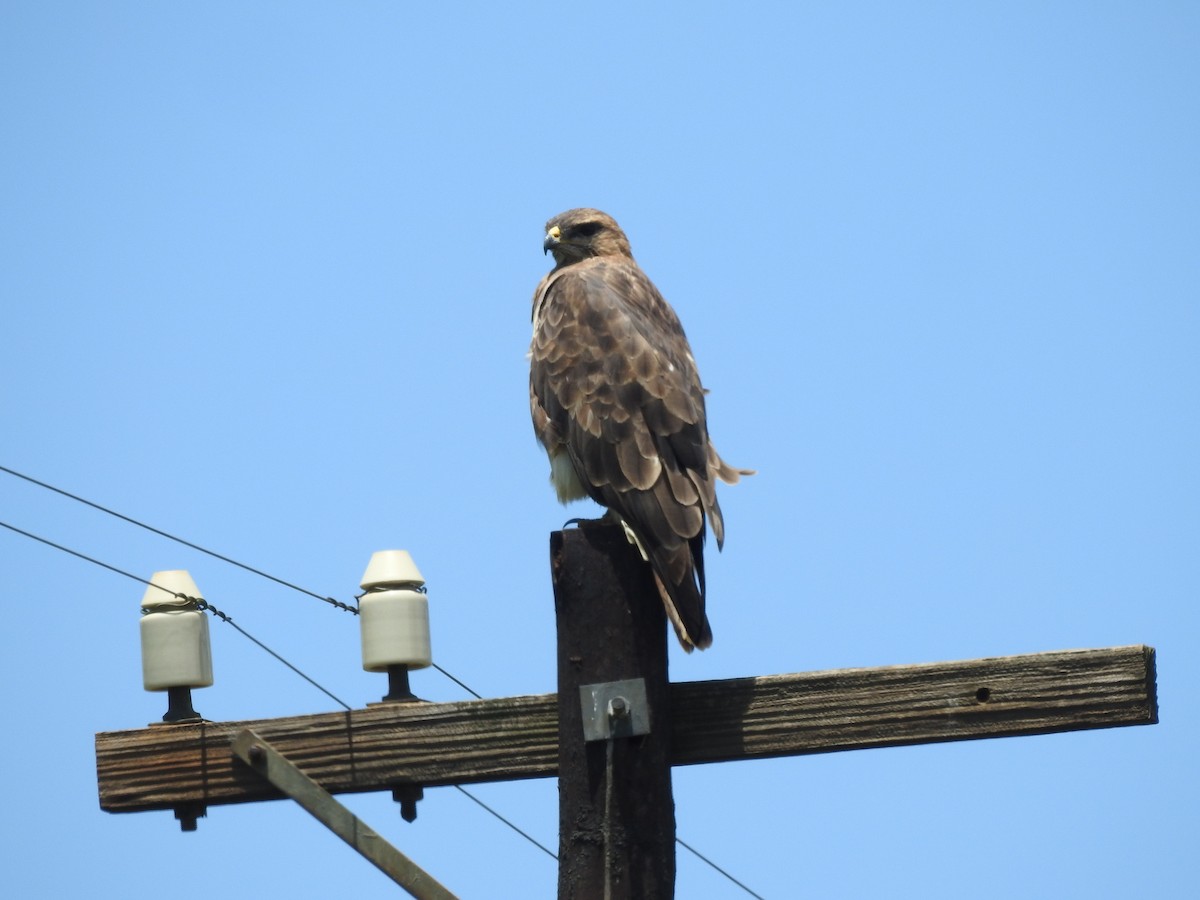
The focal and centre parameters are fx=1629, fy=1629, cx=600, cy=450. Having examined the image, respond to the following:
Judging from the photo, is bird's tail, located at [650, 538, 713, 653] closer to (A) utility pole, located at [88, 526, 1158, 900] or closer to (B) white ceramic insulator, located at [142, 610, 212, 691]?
(A) utility pole, located at [88, 526, 1158, 900]

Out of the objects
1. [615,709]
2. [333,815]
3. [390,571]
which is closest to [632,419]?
[390,571]

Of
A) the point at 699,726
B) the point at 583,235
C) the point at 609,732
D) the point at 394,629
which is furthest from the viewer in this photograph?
the point at 583,235

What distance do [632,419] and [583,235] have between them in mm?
3153

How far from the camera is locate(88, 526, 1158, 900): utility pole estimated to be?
3.75m

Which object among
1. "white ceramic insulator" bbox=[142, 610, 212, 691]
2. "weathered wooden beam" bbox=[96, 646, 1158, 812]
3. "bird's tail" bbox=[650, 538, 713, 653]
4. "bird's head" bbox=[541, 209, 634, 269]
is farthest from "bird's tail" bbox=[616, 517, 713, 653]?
"bird's head" bbox=[541, 209, 634, 269]

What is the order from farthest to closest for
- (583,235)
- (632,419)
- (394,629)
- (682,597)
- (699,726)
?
(583,235) < (632,419) < (394,629) < (682,597) < (699,726)

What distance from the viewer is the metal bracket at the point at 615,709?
3762mm

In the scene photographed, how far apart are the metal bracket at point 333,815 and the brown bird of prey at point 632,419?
34.3 inches

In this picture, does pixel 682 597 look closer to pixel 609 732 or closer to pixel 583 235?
pixel 609 732

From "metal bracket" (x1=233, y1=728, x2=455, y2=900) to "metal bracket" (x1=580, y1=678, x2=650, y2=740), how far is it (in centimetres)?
52

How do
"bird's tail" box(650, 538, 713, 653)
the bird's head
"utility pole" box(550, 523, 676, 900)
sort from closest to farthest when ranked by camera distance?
1. "utility pole" box(550, 523, 676, 900)
2. "bird's tail" box(650, 538, 713, 653)
3. the bird's head

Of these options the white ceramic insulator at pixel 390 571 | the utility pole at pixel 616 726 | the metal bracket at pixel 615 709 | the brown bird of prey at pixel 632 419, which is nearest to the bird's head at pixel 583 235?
the brown bird of prey at pixel 632 419

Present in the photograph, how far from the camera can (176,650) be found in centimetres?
450

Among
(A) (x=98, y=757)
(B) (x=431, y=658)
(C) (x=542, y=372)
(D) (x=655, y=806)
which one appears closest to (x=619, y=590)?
(D) (x=655, y=806)
